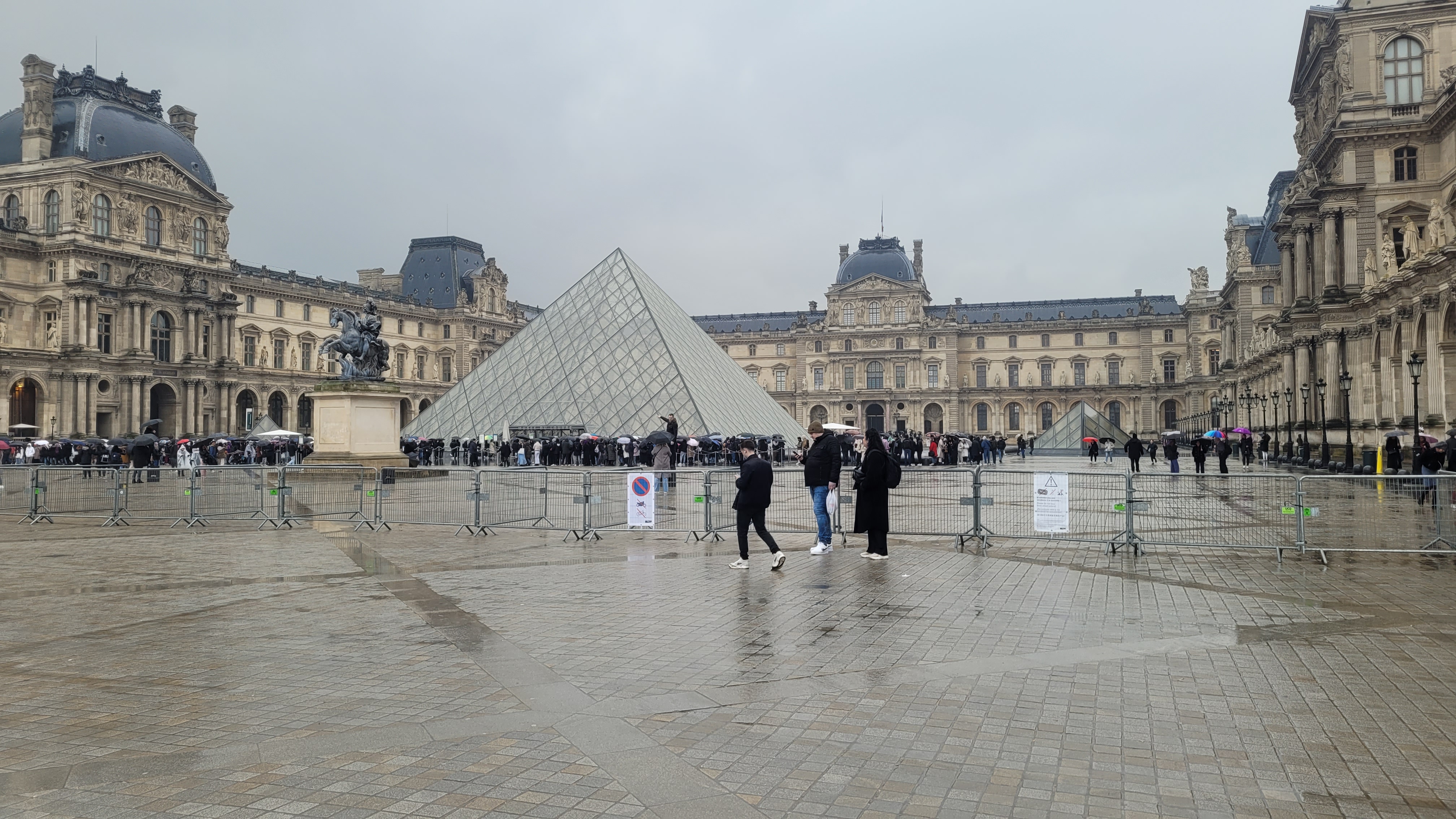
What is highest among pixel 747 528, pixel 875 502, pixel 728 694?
pixel 875 502

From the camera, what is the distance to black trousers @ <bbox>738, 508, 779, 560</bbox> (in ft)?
30.8

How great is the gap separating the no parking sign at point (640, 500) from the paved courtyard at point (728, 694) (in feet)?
9.77

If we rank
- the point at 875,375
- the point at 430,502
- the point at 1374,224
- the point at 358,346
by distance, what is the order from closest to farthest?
1. the point at 430,502
2. the point at 358,346
3. the point at 1374,224
4. the point at 875,375

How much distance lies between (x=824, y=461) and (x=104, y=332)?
170ft

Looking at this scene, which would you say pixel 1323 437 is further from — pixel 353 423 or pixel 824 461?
pixel 353 423

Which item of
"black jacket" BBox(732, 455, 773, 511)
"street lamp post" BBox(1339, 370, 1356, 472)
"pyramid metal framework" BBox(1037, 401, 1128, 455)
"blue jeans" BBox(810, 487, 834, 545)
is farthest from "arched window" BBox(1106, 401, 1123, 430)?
"black jacket" BBox(732, 455, 773, 511)

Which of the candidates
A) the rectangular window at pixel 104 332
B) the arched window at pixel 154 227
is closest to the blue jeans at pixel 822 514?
the rectangular window at pixel 104 332

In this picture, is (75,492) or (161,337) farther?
(161,337)

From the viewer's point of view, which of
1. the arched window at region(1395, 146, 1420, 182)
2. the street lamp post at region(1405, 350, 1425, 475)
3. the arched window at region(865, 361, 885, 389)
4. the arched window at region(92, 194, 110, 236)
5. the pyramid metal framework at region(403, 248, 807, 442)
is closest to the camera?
the street lamp post at region(1405, 350, 1425, 475)

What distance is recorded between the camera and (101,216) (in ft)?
164

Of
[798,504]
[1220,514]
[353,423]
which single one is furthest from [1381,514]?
[353,423]

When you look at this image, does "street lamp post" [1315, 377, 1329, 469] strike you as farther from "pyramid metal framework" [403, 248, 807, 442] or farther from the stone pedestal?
the stone pedestal

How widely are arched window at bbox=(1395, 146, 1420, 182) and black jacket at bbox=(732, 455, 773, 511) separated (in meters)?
30.2

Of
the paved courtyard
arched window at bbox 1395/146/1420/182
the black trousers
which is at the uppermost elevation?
arched window at bbox 1395/146/1420/182
